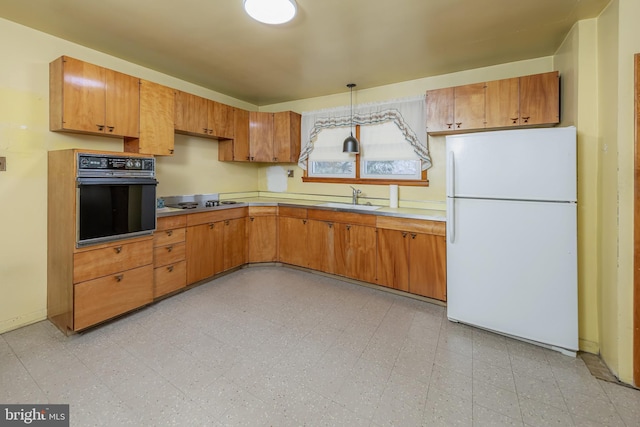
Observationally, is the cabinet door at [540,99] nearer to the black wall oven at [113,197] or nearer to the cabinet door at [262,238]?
the cabinet door at [262,238]

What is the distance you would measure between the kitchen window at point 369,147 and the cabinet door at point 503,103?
0.81 m

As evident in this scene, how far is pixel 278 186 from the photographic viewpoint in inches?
196

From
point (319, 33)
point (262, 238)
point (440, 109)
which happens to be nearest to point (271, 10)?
point (319, 33)

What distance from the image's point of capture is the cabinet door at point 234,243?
3.83m

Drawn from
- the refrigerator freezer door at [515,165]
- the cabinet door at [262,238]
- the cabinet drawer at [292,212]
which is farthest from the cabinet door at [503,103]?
the cabinet door at [262,238]

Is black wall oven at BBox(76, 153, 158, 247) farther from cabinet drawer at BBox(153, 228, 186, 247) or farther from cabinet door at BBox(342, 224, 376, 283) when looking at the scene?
cabinet door at BBox(342, 224, 376, 283)

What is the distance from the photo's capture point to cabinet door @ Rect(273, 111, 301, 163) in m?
4.37

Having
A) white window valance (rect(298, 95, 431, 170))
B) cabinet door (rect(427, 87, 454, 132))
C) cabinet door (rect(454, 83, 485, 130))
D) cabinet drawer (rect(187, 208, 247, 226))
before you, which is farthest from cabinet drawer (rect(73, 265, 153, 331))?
cabinet door (rect(454, 83, 485, 130))

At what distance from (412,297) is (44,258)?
3.61 m

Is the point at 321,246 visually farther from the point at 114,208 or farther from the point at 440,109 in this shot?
the point at 114,208

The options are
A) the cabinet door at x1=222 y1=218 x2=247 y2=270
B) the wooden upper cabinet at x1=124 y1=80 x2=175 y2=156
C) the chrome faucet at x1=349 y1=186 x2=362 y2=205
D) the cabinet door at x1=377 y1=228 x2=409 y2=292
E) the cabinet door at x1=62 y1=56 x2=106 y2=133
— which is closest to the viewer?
the cabinet door at x1=62 y1=56 x2=106 y2=133

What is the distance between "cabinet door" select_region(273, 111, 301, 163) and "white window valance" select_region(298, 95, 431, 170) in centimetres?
15

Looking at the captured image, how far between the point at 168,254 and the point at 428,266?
109 inches

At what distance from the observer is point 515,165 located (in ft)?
7.42
